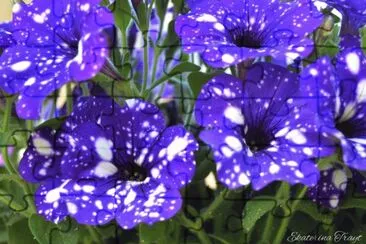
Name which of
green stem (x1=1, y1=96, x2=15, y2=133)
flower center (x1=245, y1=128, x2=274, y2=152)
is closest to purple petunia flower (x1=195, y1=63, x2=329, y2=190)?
flower center (x1=245, y1=128, x2=274, y2=152)

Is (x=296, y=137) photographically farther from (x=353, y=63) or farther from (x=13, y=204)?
(x=13, y=204)

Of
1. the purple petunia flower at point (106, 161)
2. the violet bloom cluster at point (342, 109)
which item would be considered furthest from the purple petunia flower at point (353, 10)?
the purple petunia flower at point (106, 161)

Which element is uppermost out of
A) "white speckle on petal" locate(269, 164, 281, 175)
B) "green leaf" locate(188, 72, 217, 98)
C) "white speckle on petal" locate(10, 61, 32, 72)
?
"white speckle on petal" locate(10, 61, 32, 72)

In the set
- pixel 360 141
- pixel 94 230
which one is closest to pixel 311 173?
pixel 360 141

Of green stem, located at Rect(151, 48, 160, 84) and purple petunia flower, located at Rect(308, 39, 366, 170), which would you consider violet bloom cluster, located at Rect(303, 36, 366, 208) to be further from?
green stem, located at Rect(151, 48, 160, 84)

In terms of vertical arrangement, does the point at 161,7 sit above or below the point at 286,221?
above

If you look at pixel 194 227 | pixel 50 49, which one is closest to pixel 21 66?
pixel 50 49

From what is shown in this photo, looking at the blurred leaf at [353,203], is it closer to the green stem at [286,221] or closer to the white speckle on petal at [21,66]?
the green stem at [286,221]
